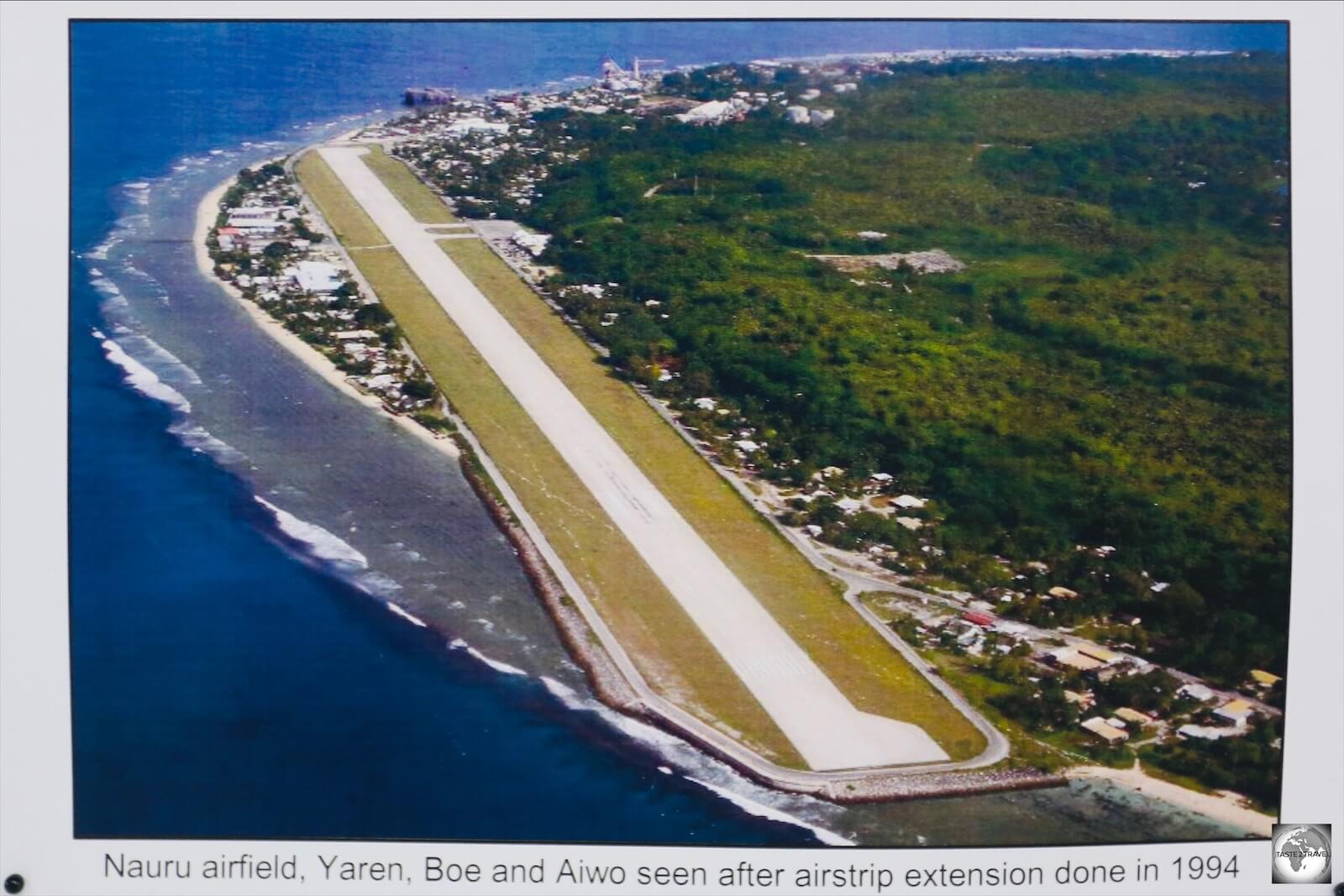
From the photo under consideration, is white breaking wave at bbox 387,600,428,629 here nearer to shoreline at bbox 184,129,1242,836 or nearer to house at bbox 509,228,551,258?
shoreline at bbox 184,129,1242,836

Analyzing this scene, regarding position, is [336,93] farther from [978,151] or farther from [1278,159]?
[1278,159]

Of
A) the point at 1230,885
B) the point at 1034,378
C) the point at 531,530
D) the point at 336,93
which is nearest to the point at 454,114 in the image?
the point at 336,93

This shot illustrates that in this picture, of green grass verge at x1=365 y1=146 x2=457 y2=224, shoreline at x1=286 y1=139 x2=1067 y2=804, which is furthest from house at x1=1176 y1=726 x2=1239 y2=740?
green grass verge at x1=365 y1=146 x2=457 y2=224

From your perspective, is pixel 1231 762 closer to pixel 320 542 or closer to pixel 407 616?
pixel 407 616

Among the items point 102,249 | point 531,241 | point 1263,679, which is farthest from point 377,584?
point 1263,679

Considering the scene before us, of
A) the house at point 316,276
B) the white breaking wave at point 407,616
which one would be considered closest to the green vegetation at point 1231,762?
the white breaking wave at point 407,616

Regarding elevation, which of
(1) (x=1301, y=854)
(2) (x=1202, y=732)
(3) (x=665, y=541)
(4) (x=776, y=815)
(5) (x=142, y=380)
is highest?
(5) (x=142, y=380)

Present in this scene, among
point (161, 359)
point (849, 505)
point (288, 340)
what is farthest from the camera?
point (288, 340)
